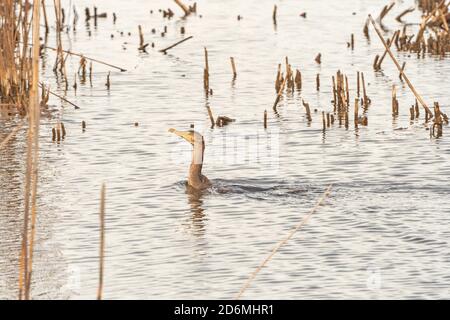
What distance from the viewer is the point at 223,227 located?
12.4 meters

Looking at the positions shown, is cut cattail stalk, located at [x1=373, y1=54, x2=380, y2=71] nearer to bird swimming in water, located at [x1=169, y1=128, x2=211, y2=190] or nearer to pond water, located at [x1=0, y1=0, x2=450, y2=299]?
pond water, located at [x1=0, y1=0, x2=450, y2=299]

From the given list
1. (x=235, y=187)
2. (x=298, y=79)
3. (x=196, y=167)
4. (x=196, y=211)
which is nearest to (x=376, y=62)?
(x=298, y=79)

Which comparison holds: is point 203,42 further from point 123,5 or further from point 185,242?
point 185,242

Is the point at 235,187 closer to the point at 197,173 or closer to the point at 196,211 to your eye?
the point at 197,173

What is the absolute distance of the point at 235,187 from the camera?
13953mm

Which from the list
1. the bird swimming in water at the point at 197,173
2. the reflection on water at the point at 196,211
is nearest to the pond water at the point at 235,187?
the reflection on water at the point at 196,211

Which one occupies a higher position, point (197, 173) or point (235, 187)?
point (197, 173)

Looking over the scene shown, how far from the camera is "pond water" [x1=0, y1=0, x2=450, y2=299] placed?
34.4ft

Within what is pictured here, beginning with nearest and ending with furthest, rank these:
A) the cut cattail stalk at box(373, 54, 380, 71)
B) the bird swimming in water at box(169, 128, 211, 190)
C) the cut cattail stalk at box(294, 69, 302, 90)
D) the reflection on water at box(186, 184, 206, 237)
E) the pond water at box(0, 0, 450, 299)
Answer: the pond water at box(0, 0, 450, 299) → the reflection on water at box(186, 184, 206, 237) → the bird swimming in water at box(169, 128, 211, 190) → the cut cattail stalk at box(294, 69, 302, 90) → the cut cattail stalk at box(373, 54, 380, 71)

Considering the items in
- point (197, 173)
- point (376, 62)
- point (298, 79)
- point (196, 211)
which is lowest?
point (196, 211)

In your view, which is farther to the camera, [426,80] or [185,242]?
[426,80]

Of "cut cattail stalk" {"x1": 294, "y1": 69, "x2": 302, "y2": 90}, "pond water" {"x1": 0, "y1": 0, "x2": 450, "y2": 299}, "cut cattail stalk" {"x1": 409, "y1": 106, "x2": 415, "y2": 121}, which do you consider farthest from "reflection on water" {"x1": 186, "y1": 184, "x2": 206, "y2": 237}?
"cut cattail stalk" {"x1": 294, "y1": 69, "x2": 302, "y2": 90}
